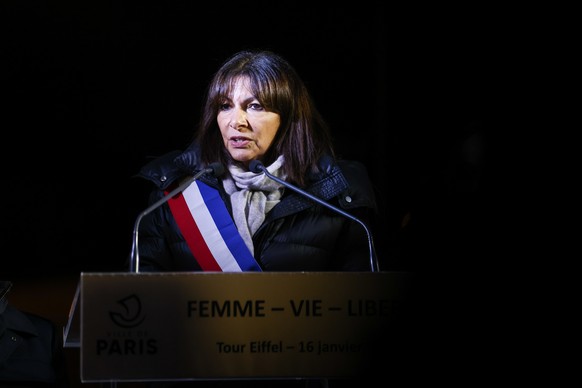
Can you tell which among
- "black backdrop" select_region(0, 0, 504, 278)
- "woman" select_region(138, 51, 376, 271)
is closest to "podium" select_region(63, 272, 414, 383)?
"woman" select_region(138, 51, 376, 271)

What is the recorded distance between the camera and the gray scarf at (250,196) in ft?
7.23

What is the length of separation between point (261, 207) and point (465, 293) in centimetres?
94

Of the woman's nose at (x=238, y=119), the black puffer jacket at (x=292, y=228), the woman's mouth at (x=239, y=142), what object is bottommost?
the black puffer jacket at (x=292, y=228)

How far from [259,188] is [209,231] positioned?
7.2 inches

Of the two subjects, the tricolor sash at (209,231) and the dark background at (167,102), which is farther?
the dark background at (167,102)

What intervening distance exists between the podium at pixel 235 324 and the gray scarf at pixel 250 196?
711mm

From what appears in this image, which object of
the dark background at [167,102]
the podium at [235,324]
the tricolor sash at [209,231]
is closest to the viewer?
the podium at [235,324]

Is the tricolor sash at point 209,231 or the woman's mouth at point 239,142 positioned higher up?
the woman's mouth at point 239,142

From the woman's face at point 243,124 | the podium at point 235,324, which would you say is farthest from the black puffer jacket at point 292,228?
the podium at point 235,324

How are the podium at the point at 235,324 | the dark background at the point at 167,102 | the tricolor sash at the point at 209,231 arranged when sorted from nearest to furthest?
the podium at the point at 235,324, the tricolor sash at the point at 209,231, the dark background at the point at 167,102

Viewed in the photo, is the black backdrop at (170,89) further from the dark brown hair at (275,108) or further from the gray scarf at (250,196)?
the gray scarf at (250,196)

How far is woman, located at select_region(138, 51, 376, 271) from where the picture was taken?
2.20 meters

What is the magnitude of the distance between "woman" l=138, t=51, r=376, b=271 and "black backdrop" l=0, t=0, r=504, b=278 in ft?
0.46

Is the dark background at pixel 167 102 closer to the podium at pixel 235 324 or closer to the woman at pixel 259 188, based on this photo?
the woman at pixel 259 188
